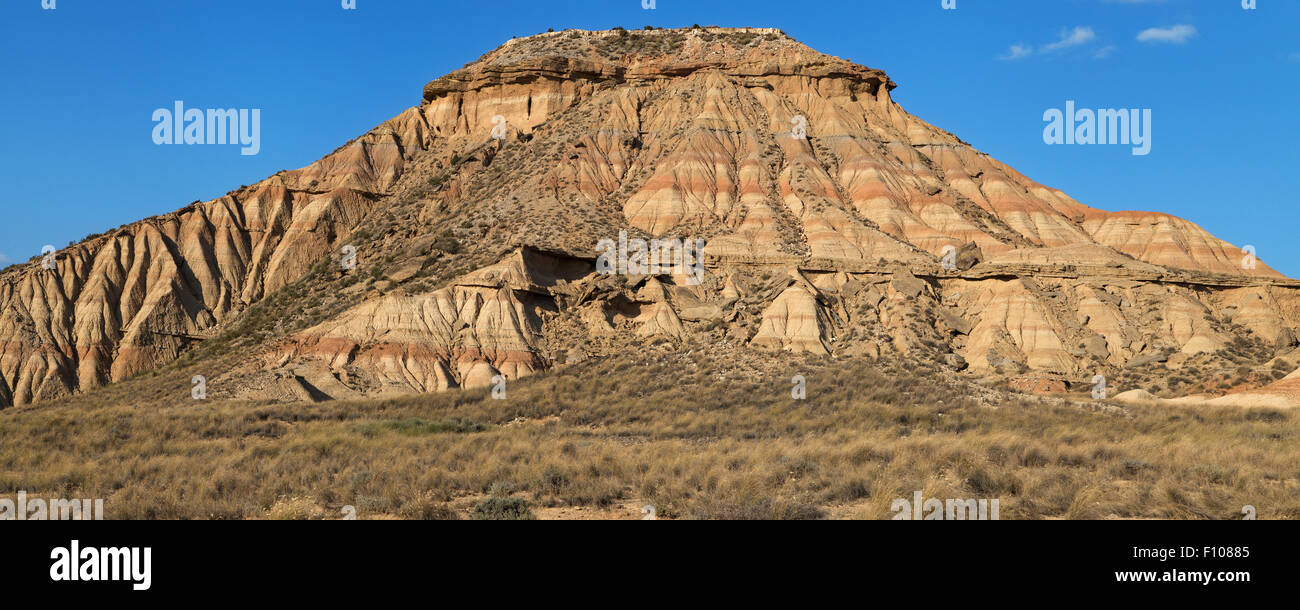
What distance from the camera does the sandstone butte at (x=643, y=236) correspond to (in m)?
36.3

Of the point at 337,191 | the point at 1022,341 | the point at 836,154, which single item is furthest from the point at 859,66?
the point at 337,191

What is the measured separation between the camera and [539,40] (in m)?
65.1

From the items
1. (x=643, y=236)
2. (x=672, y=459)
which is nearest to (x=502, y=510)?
(x=672, y=459)

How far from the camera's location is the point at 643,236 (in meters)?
45.0

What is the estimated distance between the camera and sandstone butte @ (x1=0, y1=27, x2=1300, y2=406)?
36.3 meters

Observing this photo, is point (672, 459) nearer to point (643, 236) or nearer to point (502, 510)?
point (502, 510)

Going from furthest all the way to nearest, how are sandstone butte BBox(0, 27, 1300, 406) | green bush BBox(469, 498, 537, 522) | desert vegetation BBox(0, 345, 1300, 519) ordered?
sandstone butte BBox(0, 27, 1300, 406) → desert vegetation BBox(0, 345, 1300, 519) → green bush BBox(469, 498, 537, 522)

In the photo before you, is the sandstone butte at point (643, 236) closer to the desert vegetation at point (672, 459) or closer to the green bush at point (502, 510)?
the desert vegetation at point (672, 459)

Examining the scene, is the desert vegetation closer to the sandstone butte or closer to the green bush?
the green bush

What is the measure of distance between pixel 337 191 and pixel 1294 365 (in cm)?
5135

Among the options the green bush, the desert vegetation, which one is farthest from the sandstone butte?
the green bush

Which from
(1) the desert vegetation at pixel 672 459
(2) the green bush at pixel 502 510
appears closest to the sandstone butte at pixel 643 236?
(1) the desert vegetation at pixel 672 459

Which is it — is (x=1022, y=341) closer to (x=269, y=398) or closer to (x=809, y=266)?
(x=809, y=266)
